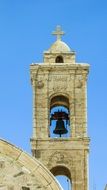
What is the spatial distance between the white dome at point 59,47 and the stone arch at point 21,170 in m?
19.1

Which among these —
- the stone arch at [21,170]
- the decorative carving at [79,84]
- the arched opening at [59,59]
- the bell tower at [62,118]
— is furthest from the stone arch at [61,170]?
the stone arch at [21,170]

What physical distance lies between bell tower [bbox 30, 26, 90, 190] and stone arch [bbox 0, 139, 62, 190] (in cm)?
1631

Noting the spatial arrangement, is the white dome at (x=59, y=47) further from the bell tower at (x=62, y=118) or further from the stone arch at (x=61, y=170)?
the stone arch at (x=61, y=170)

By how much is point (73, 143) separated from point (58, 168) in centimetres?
113

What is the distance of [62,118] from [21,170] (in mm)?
16716

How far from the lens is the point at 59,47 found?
3312 centimetres

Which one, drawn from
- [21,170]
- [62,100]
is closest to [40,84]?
[62,100]

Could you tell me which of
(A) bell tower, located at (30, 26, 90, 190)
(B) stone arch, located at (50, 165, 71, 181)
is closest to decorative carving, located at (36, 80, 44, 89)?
(A) bell tower, located at (30, 26, 90, 190)

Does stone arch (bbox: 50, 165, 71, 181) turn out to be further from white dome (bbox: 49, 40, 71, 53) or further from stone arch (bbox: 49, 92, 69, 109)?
white dome (bbox: 49, 40, 71, 53)

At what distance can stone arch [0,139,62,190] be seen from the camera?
13.7 m

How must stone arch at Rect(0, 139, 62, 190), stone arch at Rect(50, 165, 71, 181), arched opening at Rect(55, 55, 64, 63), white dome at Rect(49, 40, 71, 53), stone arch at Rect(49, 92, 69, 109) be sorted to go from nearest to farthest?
stone arch at Rect(0, 139, 62, 190)
stone arch at Rect(50, 165, 71, 181)
stone arch at Rect(49, 92, 69, 109)
arched opening at Rect(55, 55, 64, 63)
white dome at Rect(49, 40, 71, 53)

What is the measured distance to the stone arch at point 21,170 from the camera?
13719mm

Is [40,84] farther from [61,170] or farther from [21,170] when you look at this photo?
[21,170]

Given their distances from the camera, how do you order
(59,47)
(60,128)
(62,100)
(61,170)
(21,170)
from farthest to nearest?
(59,47) < (62,100) < (61,170) < (60,128) < (21,170)
